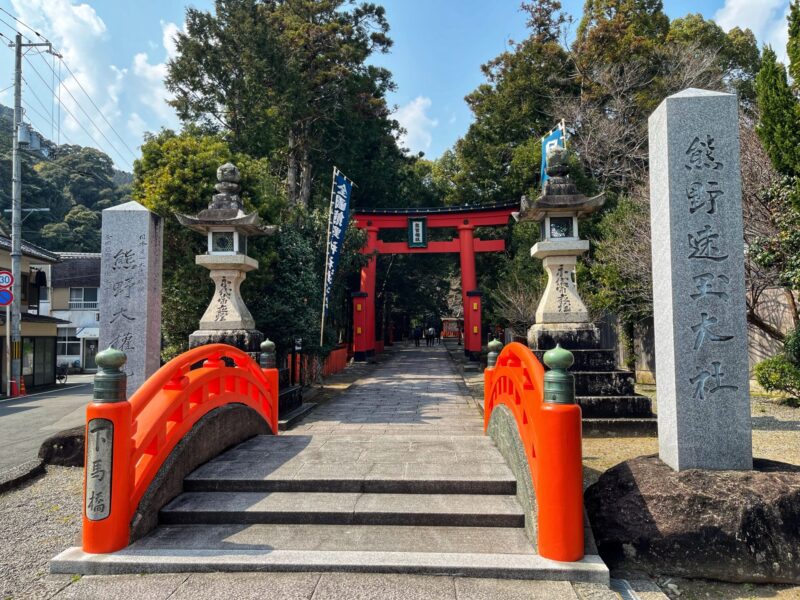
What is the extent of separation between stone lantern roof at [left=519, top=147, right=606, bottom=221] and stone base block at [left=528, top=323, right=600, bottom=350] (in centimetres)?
196

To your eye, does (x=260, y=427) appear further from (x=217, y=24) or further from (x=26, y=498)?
(x=217, y=24)

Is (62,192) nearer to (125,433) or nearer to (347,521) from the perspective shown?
(125,433)

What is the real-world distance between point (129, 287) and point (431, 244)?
17.6 m

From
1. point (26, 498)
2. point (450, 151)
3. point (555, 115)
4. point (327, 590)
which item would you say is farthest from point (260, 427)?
point (450, 151)

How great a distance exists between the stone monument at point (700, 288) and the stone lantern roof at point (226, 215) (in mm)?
6528

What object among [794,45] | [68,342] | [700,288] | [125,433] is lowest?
[68,342]

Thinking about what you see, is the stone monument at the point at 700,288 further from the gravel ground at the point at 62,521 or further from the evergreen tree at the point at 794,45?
the evergreen tree at the point at 794,45

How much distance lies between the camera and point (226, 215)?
8.46m

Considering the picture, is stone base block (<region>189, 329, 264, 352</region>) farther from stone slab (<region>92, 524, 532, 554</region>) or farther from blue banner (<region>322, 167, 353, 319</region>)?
stone slab (<region>92, 524, 532, 554</region>)

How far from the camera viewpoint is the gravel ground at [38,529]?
3.12 meters

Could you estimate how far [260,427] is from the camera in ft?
21.2

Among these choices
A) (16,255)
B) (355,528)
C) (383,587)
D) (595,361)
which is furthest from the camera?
(16,255)

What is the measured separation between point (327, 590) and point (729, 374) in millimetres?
3650

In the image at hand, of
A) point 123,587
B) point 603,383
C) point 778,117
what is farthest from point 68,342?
point 778,117
